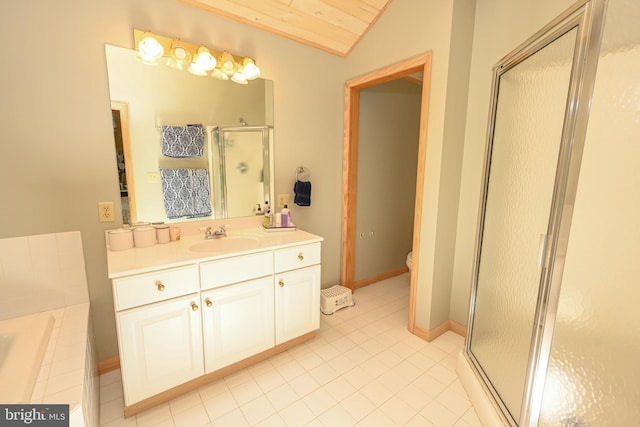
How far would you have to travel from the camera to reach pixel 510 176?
1.49m

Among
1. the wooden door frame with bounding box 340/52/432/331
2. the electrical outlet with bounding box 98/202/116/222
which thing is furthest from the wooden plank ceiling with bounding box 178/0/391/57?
the electrical outlet with bounding box 98/202/116/222

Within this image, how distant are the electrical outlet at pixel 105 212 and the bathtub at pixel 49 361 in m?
0.52

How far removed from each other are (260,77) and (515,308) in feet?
7.23

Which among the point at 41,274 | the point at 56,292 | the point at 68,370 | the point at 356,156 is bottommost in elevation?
the point at 68,370

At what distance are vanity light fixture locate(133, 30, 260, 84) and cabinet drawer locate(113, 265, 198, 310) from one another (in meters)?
1.27

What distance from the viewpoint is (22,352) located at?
1176mm

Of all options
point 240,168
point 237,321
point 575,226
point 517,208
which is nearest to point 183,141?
point 240,168

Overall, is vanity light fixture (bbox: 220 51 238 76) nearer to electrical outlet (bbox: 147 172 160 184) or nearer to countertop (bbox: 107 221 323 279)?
electrical outlet (bbox: 147 172 160 184)

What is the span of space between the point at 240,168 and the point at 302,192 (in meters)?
0.55

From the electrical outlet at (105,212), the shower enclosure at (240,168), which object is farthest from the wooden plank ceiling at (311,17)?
the electrical outlet at (105,212)

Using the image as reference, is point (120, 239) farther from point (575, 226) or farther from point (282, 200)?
point (575, 226)

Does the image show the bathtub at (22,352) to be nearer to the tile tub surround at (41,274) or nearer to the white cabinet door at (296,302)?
the tile tub surround at (41,274)

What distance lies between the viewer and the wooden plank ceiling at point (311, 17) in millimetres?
1870

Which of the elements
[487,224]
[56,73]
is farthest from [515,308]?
[56,73]
